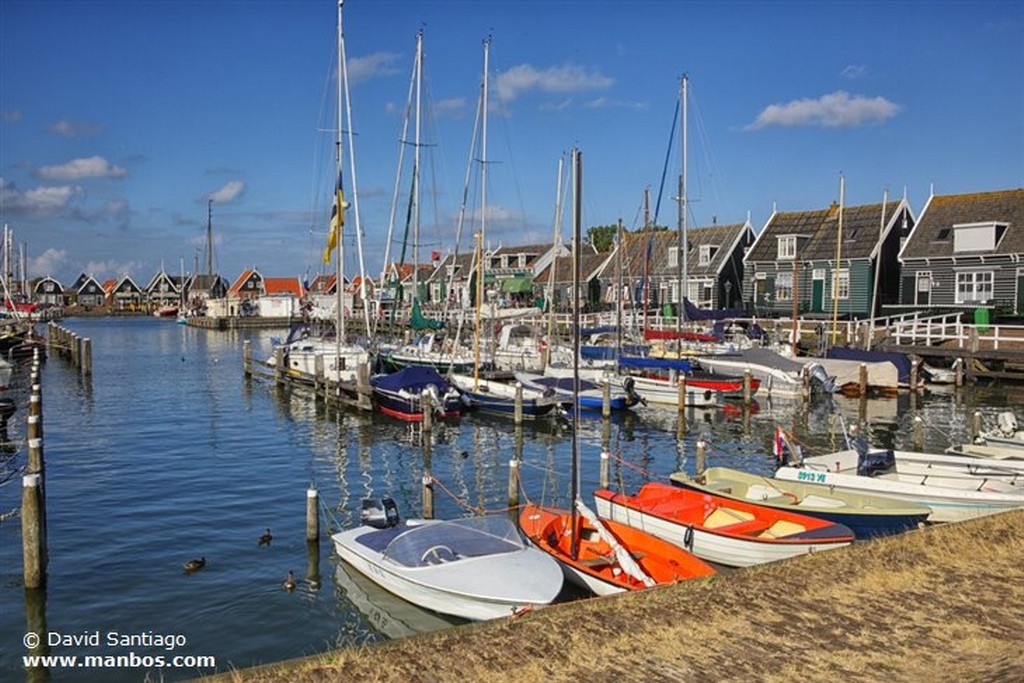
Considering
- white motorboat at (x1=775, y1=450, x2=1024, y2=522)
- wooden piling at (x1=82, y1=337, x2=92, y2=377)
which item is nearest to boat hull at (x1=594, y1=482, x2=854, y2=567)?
white motorboat at (x1=775, y1=450, x2=1024, y2=522)

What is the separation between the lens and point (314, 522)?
1770 cm

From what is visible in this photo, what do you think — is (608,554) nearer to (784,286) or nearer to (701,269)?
(784,286)

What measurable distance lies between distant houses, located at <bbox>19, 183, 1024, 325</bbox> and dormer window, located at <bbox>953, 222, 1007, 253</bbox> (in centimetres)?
7

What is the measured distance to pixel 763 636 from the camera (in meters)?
9.95

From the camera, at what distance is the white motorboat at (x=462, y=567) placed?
12898mm

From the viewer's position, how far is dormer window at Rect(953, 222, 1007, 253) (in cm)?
5275

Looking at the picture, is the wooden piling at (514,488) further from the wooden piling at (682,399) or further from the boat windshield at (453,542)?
the wooden piling at (682,399)

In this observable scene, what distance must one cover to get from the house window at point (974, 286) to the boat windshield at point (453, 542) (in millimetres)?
48625

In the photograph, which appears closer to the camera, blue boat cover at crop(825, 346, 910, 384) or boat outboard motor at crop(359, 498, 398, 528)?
boat outboard motor at crop(359, 498, 398, 528)

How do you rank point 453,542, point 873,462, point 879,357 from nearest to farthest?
point 453,542
point 873,462
point 879,357

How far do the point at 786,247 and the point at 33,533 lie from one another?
59.5 meters

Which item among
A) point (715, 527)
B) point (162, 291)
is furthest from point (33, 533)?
point (162, 291)

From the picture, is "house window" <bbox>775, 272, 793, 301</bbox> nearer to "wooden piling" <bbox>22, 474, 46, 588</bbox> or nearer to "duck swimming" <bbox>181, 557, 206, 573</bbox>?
"duck swimming" <bbox>181, 557, 206, 573</bbox>

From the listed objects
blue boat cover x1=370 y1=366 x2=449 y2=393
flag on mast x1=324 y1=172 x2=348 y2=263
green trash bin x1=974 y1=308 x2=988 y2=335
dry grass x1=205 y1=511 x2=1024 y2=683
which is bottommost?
dry grass x1=205 y1=511 x2=1024 y2=683
